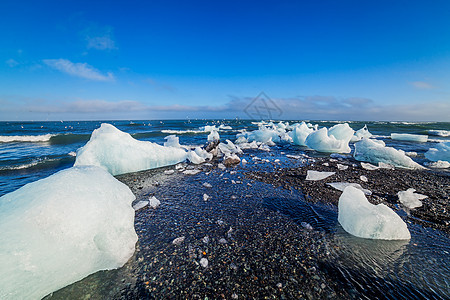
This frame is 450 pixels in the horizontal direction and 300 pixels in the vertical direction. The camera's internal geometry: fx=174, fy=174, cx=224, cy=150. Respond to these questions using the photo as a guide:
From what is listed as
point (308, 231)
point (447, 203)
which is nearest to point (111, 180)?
point (308, 231)

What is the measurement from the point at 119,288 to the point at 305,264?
81.4 inches

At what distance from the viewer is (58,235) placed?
1875 millimetres

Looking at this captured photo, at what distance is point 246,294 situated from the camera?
1.72 m

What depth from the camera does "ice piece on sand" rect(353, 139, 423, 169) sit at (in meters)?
6.68

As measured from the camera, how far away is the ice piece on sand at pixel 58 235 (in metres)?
1.63

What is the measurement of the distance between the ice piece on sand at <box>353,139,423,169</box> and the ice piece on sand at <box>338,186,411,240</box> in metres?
5.92

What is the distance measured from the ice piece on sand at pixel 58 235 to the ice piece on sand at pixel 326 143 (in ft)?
35.7

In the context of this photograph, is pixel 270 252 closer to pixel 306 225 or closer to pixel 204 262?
pixel 204 262

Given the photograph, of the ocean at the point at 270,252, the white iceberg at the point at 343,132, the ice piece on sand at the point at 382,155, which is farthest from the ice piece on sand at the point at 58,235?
the white iceberg at the point at 343,132

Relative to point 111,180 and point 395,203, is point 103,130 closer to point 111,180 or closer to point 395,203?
point 111,180

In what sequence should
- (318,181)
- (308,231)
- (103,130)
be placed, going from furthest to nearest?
1. (103,130)
2. (318,181)
3. (308,231)

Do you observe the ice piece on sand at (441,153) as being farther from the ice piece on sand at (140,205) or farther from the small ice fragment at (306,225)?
the ice piece on sand at (140,205)

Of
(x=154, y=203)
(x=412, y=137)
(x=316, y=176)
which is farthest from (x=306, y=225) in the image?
(x=412, y=137)

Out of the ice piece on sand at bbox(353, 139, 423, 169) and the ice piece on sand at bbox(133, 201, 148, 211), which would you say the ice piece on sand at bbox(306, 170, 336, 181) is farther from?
the ice piece on sand at bbox(133, 201, 148, 211)
